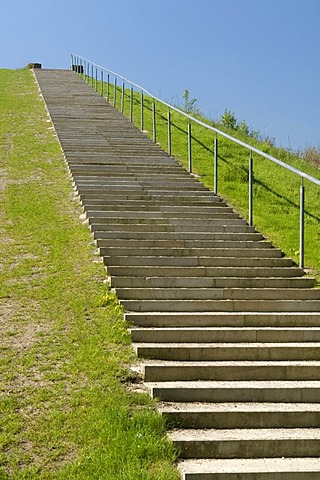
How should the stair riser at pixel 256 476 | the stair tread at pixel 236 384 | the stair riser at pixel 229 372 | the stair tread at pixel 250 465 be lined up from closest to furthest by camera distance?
the stair riser at pixel 256 476
the stair tread at pixel 250 465
the stair tread at pixel 236 384
the stair riser at pixel 229 372

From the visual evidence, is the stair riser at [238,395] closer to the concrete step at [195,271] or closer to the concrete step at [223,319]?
the concrete step at [223,319]

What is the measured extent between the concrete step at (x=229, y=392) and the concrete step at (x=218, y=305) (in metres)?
1.66

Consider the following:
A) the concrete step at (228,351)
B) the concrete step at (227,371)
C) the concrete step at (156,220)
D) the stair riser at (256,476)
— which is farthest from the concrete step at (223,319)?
the concrete step at (156,220)

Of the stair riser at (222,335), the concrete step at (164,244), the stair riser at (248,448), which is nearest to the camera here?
the stair riser at (248,448)

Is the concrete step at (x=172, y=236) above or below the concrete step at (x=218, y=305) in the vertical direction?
above

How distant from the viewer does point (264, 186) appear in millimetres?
15531

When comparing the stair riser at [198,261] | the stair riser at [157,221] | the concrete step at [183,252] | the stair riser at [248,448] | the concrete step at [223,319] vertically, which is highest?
the stair riser at [157,221]

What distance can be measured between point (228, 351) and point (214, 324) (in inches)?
29.1

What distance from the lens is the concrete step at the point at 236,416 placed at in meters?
6.29

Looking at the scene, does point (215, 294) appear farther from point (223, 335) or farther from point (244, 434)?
point (244, 434)

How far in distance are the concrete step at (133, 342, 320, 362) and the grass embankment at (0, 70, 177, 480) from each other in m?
0.28

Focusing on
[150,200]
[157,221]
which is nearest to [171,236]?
[157,221]

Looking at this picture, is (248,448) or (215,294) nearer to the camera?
(248,448)

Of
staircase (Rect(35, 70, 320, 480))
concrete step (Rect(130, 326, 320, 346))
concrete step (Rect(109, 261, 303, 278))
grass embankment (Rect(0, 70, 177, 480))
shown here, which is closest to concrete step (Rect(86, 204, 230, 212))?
staircase (Rect(35, 70, 320, 480))
